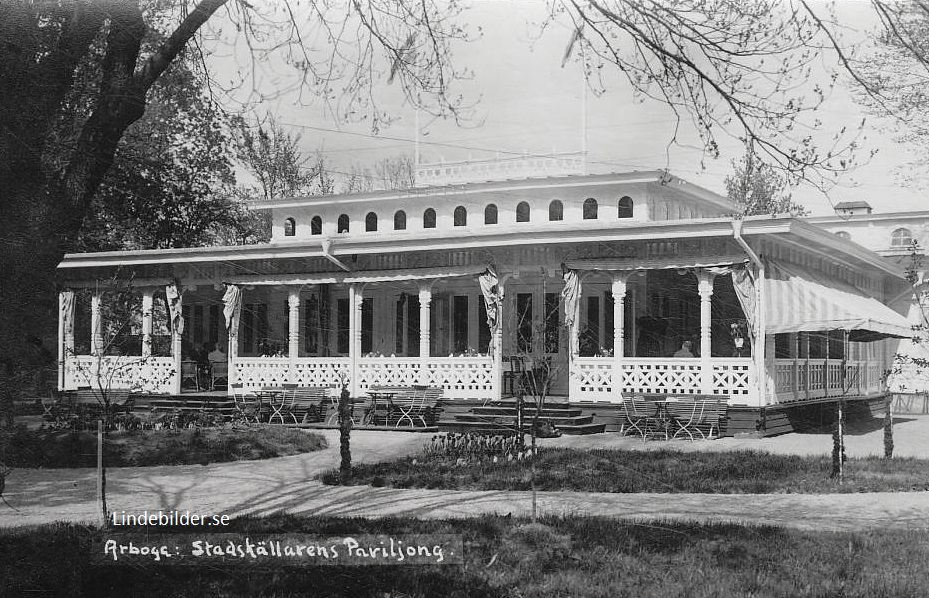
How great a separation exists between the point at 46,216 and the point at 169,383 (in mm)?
18754

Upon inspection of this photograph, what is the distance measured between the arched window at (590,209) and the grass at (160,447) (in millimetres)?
11773

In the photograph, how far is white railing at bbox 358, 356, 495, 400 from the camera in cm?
2008

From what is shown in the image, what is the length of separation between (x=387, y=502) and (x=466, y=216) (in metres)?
18.2

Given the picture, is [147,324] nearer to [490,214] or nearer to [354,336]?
[354,336]

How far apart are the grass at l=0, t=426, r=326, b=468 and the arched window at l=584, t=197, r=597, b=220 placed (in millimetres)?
11773

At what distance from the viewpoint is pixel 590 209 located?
26.3m

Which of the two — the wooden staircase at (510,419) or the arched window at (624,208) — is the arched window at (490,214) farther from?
Answer: the wooden staircase at (510,419)

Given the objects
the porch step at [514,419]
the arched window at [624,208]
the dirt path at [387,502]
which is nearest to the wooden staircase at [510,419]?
the porch step at [514,419]

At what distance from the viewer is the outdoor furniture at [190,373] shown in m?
25.3

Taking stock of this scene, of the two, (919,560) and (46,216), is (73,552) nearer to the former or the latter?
(46,216)

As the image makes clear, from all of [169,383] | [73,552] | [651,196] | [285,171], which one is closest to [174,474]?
[73,552]

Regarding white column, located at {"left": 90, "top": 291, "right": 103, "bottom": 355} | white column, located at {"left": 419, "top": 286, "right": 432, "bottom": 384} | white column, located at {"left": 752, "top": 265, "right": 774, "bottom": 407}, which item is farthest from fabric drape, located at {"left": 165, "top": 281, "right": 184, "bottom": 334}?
white column, located at {"left": 752, "top": 265, "right": 774, "bottom": 407}

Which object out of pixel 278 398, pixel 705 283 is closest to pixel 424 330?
pixel 278 398

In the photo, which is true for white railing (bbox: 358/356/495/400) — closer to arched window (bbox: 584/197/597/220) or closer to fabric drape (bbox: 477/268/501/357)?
fabric drape (bbox: 477/268/501/357)
